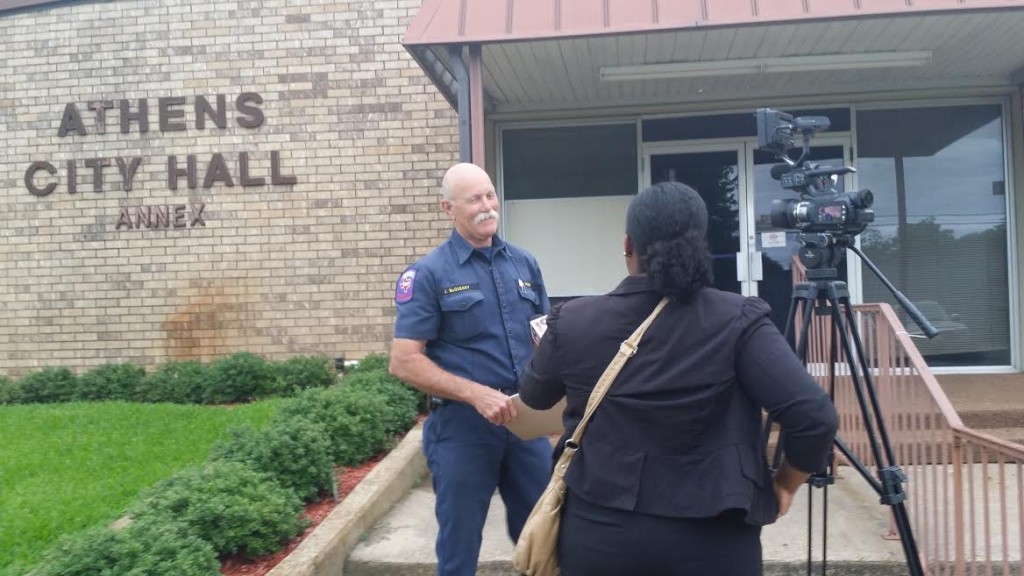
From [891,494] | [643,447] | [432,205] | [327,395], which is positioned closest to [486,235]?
[643,447]

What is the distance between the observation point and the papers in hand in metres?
2.60

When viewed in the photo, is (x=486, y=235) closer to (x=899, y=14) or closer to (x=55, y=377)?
(x=899, y=14)

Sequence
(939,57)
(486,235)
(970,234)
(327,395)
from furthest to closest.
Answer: (970,234) < (939,57) < (327,395) < (486,235)

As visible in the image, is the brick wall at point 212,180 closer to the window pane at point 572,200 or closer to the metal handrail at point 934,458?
the window pane at point 572,200

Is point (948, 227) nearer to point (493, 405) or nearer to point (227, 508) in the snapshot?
point (493, 405)

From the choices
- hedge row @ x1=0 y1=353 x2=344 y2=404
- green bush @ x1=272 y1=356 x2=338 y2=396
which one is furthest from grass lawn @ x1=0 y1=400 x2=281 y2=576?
green bush @ x1=272 y1=356 x2=338 y2=396

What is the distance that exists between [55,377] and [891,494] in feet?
24.4

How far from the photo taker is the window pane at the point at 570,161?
26.0ft

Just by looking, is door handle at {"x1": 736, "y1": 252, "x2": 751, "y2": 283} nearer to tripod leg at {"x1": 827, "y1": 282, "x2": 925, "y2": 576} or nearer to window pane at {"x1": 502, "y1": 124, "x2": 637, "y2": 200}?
window pane at {"x1": 502, "y1": 124, "x2": 637, "y2": 200}

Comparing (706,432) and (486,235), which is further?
(486,235)

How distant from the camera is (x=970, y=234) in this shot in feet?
24.8

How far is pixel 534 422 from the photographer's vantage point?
2629 mm

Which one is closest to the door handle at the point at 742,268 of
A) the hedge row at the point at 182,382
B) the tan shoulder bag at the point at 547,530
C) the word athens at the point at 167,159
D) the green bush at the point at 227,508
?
the hedge row at the point at 182,382

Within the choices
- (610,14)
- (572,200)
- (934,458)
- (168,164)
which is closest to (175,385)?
(168,164)
